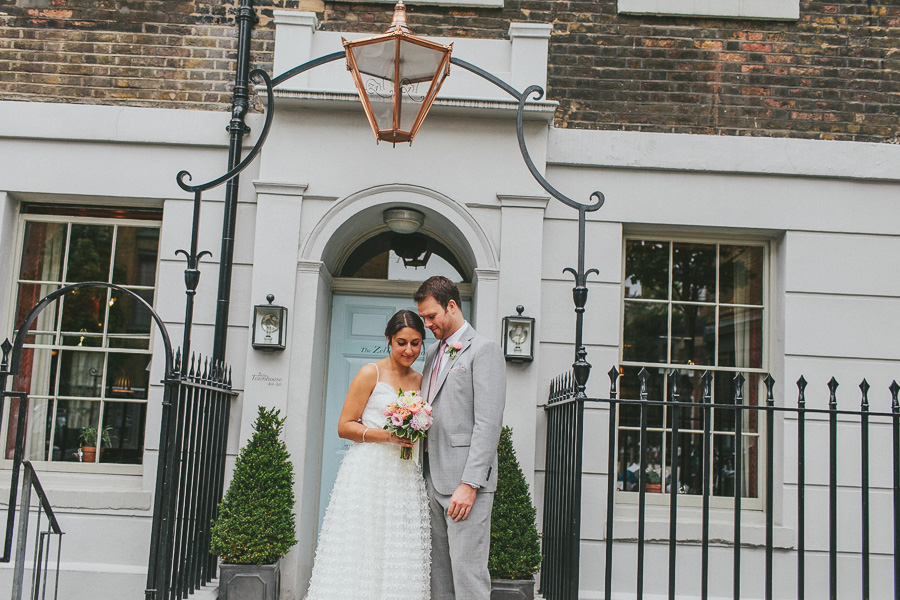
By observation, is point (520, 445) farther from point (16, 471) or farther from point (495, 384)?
point (16, 471)

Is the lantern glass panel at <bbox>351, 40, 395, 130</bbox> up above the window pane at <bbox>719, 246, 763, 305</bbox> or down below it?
above

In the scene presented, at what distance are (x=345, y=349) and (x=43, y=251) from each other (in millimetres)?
2627

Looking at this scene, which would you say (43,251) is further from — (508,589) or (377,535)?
(508,589)

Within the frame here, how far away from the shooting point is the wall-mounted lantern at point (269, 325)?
5.76 meters

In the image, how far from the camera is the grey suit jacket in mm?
4074

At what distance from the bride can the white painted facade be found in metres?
1.50

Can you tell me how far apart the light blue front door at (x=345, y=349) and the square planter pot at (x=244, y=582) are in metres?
1.36

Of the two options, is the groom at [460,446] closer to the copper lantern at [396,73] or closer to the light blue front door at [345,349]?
the copper lantern at [396,73]

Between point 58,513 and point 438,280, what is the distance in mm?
3669

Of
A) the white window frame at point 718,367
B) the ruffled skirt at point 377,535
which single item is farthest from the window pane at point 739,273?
the ruffled skirt at point 377,535

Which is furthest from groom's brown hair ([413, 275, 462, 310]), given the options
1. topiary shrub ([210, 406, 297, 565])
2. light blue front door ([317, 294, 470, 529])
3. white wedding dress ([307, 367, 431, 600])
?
light blue front door ([317, 294, 470, 529])

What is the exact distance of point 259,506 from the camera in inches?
204

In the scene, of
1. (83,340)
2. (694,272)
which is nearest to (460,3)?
(694,272)

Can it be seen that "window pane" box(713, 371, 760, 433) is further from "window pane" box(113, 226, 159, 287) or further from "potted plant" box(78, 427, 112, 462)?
"potted plant" box(78, 427, 112, 462)
